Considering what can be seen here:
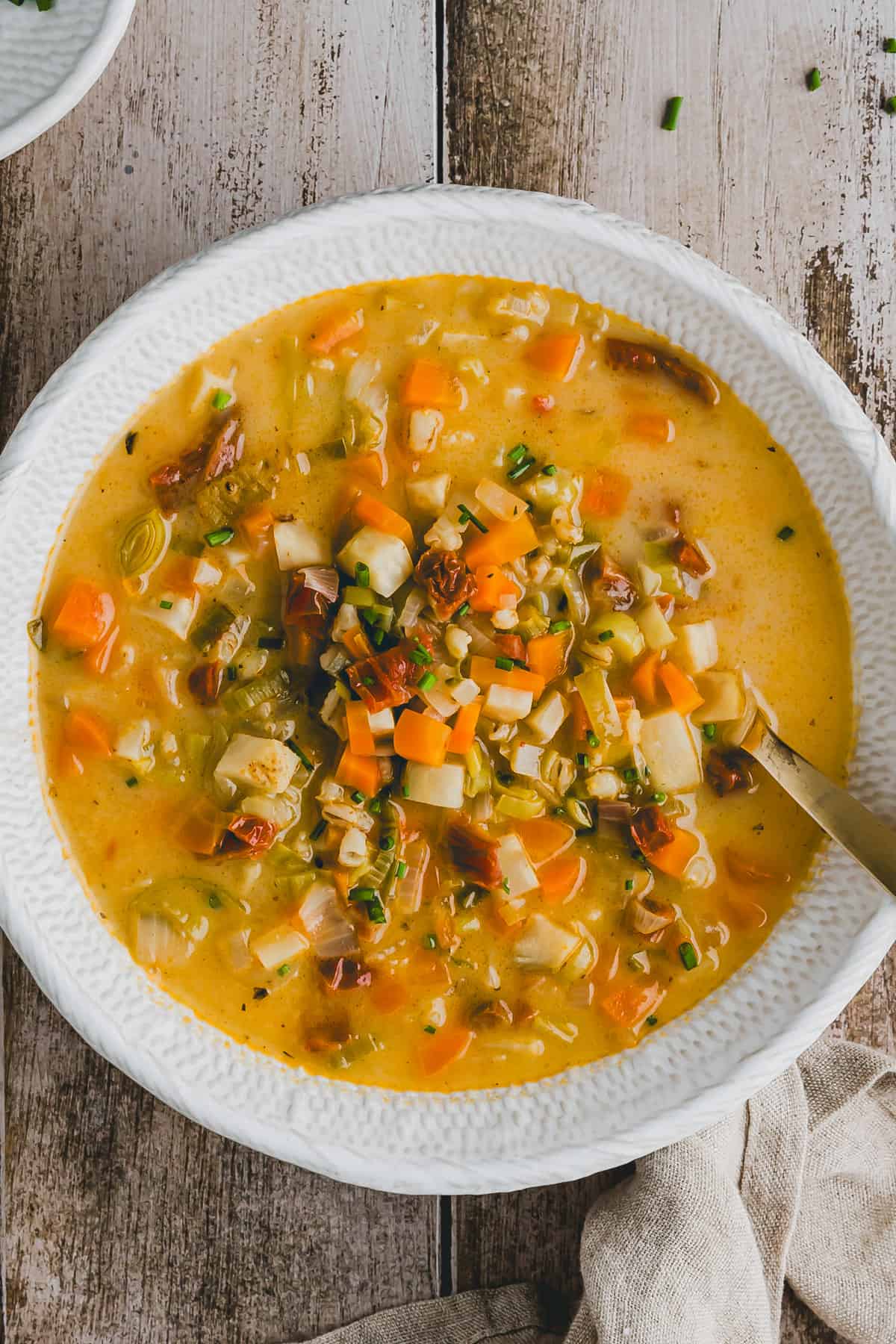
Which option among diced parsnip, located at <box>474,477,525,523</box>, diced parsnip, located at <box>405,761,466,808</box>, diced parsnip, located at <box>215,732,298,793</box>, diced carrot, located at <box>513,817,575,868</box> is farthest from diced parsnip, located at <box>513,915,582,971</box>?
diced parsnip, located at <box>474,477,525,523</box>

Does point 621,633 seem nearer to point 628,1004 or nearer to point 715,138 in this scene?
point 628,1004

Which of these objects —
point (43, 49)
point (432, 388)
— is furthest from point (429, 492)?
point (43, 49)

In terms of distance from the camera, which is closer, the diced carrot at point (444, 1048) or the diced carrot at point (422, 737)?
the diced carrot at point (422, 737)

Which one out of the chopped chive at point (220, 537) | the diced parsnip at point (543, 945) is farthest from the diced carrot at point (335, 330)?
the diced parsnip at point (543, 945)

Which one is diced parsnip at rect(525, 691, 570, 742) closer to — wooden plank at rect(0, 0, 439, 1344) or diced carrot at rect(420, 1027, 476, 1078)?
diced carrot at rect(420, 1027, 476, 1078)

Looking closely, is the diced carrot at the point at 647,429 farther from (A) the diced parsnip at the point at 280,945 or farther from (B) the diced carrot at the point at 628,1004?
(A) the diced parsnip at the point at 280,945

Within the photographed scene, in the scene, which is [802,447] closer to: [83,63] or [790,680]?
[790,680]

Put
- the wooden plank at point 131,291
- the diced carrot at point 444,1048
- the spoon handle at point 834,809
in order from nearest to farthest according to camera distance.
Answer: the spoon handle at point 834,809 → the diced carrot at point 444,1048 → the wooden plank at point 131,291
